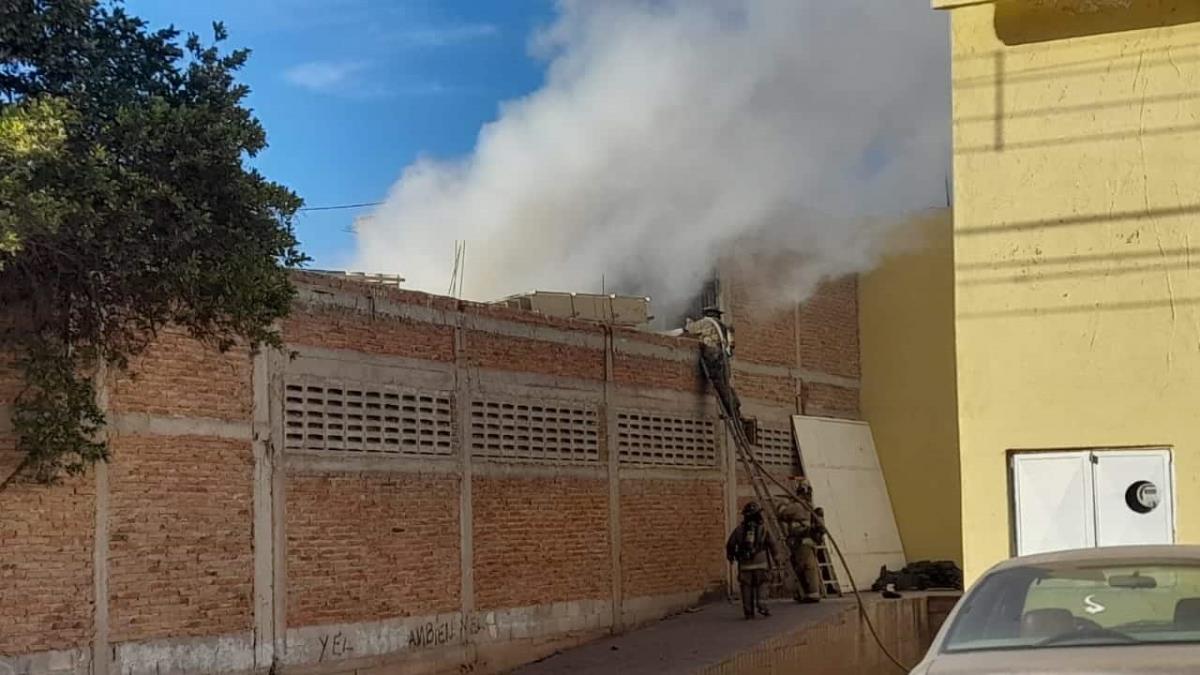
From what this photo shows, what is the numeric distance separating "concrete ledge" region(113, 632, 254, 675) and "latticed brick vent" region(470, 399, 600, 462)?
11.7 feet

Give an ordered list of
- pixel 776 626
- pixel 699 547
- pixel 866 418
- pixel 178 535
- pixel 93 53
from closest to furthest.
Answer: pixel 93 53 < pixel 178 535 < pixel 776 626 < pixel 699 547 < pixel 866 418

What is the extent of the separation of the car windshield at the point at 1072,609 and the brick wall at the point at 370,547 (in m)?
7.52

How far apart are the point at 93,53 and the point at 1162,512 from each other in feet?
24.6

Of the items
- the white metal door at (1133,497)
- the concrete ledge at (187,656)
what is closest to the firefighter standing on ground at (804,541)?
the concrete ledge at (187,656)

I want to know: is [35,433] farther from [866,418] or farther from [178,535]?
[866,418]

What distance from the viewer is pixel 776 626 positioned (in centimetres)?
A: 1560

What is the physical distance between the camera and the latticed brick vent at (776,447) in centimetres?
1925

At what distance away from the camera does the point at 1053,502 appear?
8.81 metres

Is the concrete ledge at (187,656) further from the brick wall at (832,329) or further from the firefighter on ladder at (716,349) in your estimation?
the brick wall at (832,329)

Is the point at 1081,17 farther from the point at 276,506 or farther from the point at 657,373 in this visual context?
the point at 657,373

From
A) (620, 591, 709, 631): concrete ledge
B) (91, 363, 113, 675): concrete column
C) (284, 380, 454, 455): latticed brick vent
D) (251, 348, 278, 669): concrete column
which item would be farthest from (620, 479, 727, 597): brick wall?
(91, 363, 113, 675): concrete column

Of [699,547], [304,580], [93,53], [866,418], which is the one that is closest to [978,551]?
[304,580]

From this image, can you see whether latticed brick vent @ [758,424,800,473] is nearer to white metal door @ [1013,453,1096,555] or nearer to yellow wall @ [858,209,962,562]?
yellow wall @ [858,209,962,562]

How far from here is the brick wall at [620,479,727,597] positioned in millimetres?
16484
